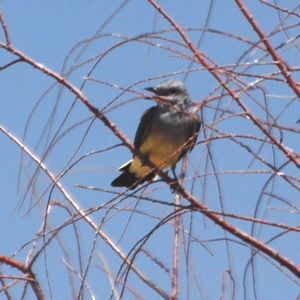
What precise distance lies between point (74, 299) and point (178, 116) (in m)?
3.32

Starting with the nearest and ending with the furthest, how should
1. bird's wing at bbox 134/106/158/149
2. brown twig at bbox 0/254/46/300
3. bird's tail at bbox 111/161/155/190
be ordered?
1. brown twig at bbox 0/254/46/300
2. bird's wing at bbox 134/106/158/149
3. bird's tail at bbox 111/161/155/190

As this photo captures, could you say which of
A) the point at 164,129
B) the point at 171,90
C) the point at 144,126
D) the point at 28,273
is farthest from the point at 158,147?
the point at 28,273

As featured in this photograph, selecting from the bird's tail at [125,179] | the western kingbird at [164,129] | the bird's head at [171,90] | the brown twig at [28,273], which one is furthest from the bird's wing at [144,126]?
the brown twig at [28,273]

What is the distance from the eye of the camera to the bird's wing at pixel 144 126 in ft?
17.9

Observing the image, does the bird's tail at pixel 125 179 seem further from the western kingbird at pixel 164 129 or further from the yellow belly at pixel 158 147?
the yellow belly at pixel 158 147

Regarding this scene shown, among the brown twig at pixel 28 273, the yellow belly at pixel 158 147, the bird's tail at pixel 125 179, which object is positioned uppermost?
the bird's tail at pixel 125 179

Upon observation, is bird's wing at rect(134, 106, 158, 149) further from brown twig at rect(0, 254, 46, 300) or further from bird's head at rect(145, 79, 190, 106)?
brown twig at rect(0, 254, 46, 300)

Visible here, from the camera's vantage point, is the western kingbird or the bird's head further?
the bird's head

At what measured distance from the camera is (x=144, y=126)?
216 inches

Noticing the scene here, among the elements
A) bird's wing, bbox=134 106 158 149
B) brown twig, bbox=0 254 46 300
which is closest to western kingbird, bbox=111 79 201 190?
bird's wing, bbox=134 106 158 149

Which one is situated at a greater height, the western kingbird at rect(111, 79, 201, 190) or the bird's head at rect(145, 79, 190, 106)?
the bird's head at rect(145, 79, 190, 106)

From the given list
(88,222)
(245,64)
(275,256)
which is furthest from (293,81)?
(88,222)

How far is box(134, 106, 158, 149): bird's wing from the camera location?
17.9ft

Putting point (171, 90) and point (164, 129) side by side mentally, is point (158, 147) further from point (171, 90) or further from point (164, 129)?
point (171, 90)
